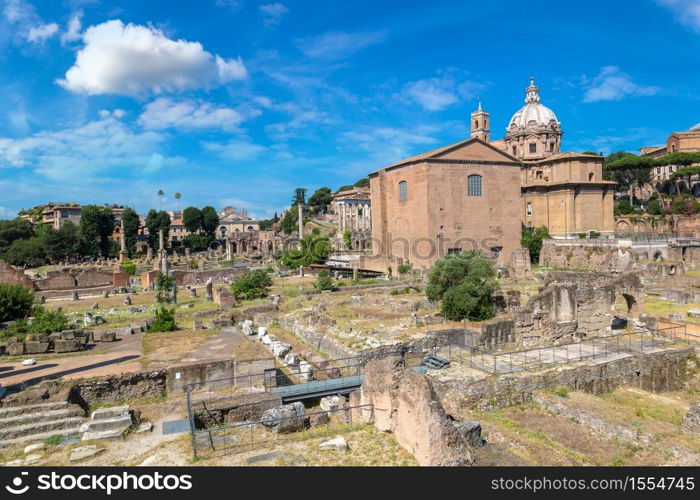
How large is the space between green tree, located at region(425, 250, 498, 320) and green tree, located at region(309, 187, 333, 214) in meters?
83.1

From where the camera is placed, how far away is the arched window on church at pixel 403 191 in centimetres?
4216

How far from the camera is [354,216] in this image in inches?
3196

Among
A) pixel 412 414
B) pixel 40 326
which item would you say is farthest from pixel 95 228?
pixel 412 414

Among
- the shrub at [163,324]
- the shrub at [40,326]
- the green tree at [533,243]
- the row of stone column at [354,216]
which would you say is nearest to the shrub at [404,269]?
the green tree at [533,243]

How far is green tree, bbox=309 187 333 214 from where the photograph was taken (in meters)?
102

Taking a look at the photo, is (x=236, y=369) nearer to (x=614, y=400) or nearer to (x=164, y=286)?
(x=614, y=400)

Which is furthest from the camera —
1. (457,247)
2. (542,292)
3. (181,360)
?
(457,247)

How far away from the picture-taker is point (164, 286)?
27.8 meters

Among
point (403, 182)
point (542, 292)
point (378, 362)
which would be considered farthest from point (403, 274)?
point (378, 362)

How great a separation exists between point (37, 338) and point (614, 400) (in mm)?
17885

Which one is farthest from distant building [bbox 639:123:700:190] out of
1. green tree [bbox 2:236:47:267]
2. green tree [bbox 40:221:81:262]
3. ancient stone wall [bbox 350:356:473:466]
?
green tree [bbox 2:236:47:267]

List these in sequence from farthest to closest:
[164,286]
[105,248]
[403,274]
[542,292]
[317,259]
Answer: [105,248]
[317,259]
[403,274]
[164,286]
[542,292]

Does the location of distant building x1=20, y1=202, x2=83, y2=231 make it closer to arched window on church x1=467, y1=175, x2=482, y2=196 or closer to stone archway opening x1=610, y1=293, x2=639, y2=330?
arched window on church x1=467, y1=175, x2=482, y2=196
